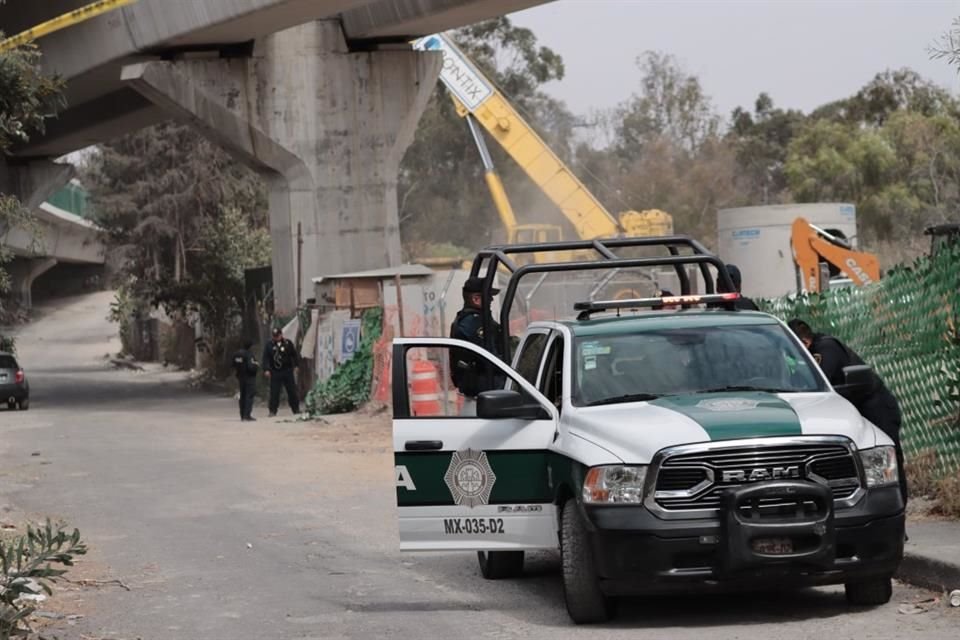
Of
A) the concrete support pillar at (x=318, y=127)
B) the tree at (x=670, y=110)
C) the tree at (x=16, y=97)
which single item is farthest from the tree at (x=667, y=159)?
the tree at (x=16, y=97)

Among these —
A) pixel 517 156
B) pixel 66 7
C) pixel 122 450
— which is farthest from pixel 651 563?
pixel 517 156

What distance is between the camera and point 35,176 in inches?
1873

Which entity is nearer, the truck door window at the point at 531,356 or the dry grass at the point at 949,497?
the truck door window at the point at 531,356

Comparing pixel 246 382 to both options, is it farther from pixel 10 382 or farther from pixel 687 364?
pixel 687 364

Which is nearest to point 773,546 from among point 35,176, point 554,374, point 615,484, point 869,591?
point 615,484

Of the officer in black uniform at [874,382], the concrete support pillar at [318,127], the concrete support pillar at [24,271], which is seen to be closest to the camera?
the officer in black uniform at [874,382]

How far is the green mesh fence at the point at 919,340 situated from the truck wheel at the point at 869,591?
3761 mm

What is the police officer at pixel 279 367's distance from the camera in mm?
31438

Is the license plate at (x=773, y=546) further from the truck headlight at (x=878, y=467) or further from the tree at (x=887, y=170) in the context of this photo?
the tree at (x=887, y=170)

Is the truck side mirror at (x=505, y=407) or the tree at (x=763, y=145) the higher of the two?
the tree at (x=763, y=145)

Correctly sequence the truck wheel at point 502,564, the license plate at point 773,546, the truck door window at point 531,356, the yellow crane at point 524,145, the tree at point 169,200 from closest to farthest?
the license plate at point 773,546, the truck door window at point 531,356, the truck wheel at point 502,564, the yellow crane at point 524,145, the tree at point 169,200

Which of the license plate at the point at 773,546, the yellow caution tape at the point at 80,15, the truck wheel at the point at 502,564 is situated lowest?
the truck wheel at the point at 502,564

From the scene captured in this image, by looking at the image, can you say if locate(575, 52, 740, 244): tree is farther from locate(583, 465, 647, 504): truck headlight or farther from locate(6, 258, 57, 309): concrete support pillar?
locate(583, 465, 647, 504): truck headlight

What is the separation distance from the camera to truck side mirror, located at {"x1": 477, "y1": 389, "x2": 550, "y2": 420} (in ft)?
31.4
